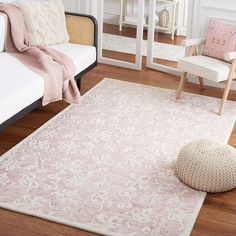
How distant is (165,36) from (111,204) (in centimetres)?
248

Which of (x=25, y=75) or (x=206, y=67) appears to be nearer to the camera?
(x=25, y=75)

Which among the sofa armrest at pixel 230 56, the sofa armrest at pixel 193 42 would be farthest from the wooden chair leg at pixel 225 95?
the sofa armrest at pixel 193 42

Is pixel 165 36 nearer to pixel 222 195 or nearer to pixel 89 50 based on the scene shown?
pixel 89 50

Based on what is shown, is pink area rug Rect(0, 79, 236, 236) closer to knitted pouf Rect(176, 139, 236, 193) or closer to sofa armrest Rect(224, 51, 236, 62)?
knitted pouf Rect(176, 139, 236, 193)

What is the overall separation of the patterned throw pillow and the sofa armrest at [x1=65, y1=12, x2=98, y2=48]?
0.26 ft

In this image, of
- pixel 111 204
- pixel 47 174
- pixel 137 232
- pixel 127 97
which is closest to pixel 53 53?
pixel 127 97

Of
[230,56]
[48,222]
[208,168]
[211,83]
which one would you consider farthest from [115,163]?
[211,83]

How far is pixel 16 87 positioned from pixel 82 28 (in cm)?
130

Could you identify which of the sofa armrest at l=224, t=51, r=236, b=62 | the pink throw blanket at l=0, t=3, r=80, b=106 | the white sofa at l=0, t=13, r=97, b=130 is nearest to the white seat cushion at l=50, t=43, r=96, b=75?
the white sofa at l=0, t=13, r=97, b=130

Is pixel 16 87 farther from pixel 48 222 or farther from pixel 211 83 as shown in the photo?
pixel 211 83

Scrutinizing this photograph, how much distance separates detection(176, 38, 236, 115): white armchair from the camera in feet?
13.5

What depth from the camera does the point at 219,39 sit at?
4402 millimetres

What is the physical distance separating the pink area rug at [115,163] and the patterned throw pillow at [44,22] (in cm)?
58

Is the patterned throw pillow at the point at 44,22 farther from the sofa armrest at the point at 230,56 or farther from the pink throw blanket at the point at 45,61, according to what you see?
the sofa armrest at the point at 230,56
